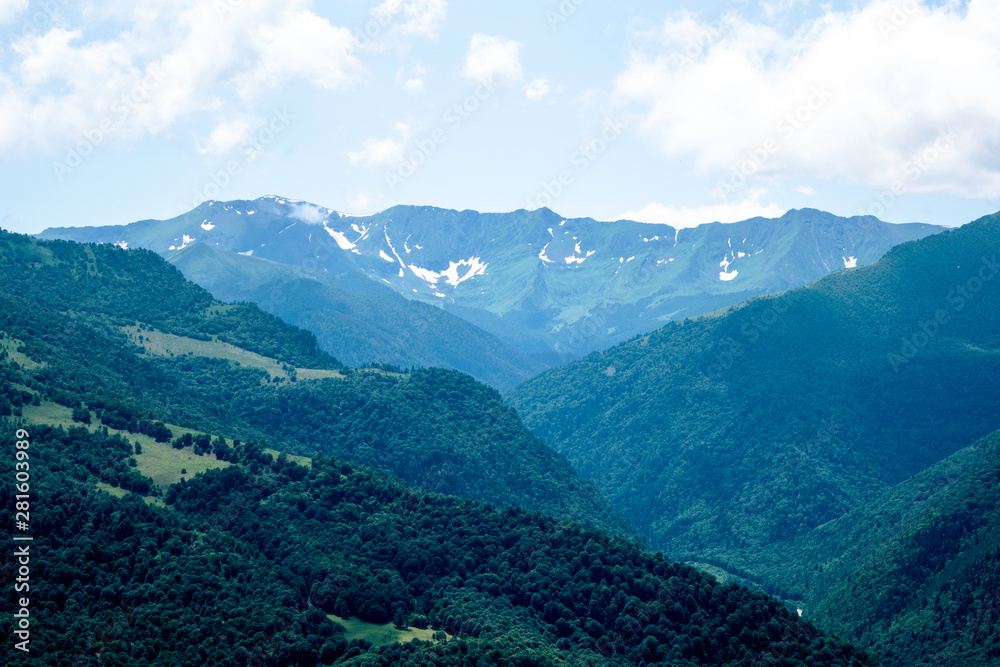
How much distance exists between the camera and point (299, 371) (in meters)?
184

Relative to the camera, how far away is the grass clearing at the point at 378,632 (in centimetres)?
8619

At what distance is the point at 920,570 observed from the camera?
13512 cm

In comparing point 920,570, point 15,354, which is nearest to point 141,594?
point 15,354

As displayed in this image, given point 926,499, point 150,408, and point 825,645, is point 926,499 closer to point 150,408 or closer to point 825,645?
point 825,645

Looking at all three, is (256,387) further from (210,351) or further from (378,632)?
(378,632)

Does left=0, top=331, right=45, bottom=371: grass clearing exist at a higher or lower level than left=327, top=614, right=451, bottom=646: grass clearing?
higher

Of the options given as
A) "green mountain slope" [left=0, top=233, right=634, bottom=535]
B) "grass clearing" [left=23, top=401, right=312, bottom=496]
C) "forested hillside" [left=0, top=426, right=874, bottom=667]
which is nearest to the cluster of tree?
"forested hillside" [left=0, top=426, right=874, bottom=667]

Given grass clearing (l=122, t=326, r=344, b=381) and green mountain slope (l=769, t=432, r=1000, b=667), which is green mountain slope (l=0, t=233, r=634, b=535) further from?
green mountain slope (l=769, t=432, r=1000, b=667)

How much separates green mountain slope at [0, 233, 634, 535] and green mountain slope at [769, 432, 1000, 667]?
124ft

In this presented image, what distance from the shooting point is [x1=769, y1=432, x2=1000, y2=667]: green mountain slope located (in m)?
119

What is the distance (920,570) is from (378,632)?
289ft

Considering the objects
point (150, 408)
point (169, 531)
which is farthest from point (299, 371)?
Result: point (169, 531)

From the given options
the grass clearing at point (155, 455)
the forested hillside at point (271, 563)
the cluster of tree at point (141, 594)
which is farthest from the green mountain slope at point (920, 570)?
the grass clearing at point (155, 455)

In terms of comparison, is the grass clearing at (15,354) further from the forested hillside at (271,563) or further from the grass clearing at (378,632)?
the grass clearing at (378,632)
